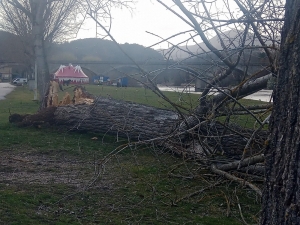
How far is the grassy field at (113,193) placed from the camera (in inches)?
207

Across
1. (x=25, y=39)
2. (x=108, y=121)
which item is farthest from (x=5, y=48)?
(x=108, y=121)

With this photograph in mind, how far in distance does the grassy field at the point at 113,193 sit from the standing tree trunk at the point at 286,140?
2368mm

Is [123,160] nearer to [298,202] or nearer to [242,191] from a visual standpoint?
[242,191]

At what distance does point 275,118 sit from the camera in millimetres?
2625

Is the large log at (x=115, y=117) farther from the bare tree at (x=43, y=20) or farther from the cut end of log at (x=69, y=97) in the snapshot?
the bare tree at (x=43, y=20)

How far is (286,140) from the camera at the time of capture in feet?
8.21

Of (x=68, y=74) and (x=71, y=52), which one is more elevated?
(x=71, y=52)

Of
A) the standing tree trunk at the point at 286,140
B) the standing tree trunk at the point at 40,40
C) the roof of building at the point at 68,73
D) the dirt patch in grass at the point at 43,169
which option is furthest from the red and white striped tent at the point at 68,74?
the standing tree trunk at the point at 286,140

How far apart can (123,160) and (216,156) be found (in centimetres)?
215

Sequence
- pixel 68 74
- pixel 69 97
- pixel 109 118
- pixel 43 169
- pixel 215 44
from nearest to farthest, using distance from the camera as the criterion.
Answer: pixel 215 44 → pixel 43 169 → pixel 109 118 → pixel 69 97 → pixel 68 74

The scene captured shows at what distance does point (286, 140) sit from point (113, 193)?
392cm

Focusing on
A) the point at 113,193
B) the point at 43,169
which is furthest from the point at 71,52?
the point at 113,193

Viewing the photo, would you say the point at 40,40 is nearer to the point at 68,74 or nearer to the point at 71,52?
the point at 68,74

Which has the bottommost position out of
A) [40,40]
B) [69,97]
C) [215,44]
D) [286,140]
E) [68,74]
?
[69,97]
